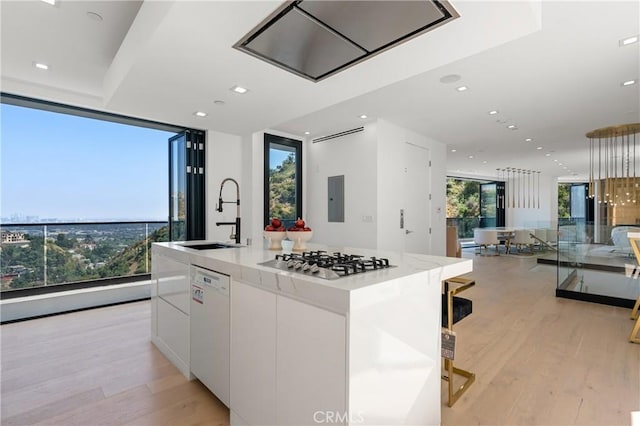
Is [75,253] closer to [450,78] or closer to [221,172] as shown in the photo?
[221,172]

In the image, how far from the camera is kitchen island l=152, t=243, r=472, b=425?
117cm

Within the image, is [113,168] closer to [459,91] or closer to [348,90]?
[348,90]

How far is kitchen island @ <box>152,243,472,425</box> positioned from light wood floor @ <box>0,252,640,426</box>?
51 cm

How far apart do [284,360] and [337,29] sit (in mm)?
1746

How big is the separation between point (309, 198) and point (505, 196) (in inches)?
418

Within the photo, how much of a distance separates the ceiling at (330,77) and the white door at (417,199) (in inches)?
30.4

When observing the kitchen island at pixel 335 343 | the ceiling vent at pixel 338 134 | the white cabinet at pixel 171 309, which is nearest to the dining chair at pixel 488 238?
the ceiling vent at pixel 338 134

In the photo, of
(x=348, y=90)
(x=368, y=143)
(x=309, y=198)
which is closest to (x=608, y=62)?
(x=348, y=90)

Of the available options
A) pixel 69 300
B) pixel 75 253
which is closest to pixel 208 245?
pixel 69 300

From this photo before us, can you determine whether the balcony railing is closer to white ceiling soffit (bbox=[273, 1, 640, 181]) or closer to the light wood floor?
the light wood floor

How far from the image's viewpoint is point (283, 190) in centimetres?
566

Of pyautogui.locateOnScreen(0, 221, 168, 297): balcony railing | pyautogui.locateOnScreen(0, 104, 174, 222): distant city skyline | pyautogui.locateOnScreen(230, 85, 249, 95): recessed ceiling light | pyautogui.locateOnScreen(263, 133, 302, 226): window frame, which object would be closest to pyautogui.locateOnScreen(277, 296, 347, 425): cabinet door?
pyautogui.locateOnScreen(230, 85, 249, 95): recessed ceiling light

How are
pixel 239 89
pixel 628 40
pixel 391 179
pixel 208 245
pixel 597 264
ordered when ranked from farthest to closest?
pixel 391 179
pixel 597 264
pixel 239 89
pixel 208 245
pixel 628 40

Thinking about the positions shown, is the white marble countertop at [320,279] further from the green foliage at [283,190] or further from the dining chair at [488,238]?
the dining chair at [488,238]
